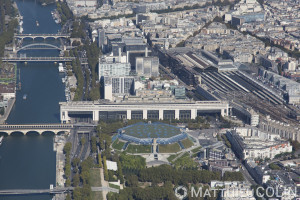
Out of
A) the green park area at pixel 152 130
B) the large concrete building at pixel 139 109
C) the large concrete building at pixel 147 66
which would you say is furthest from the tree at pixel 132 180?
the large concrete building at pixel 147 66

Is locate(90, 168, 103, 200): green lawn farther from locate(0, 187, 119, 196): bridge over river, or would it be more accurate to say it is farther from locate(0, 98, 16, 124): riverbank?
locate(0, 98, 16, 124): riverbank

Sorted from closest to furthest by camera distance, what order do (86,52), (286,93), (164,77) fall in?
(286,93) → (164,77) → (86,52)

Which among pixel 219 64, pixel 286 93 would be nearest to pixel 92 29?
pixel 219 64

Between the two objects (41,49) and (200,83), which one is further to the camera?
(41,49)

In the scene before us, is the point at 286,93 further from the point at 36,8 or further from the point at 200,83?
the point at 36,8

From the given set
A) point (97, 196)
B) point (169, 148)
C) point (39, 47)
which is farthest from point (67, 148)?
point (39, 47)

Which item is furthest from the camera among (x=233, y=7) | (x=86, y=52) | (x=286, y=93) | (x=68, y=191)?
(x=233, y=7)
